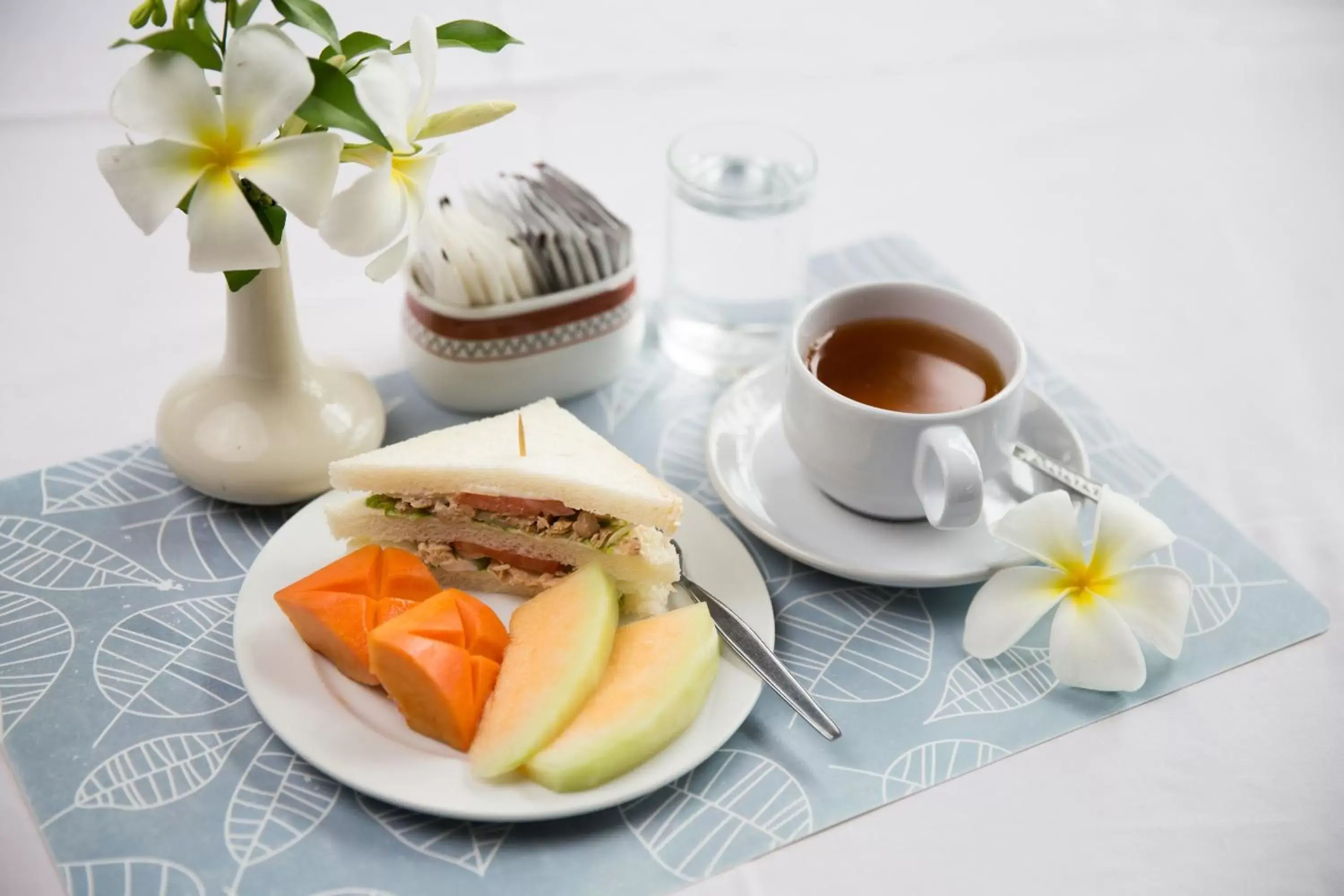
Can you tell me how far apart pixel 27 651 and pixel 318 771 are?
415 millimetres

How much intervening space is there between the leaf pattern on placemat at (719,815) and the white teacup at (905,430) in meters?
0.38

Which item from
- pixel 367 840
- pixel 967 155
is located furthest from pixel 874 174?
pixel 367 840

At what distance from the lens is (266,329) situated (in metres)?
1.58

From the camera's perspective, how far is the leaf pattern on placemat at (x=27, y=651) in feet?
4.48

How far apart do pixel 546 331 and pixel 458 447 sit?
30 centimetres

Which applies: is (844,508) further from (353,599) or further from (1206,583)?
(353,599)

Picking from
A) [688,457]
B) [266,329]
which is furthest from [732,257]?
[266,329]

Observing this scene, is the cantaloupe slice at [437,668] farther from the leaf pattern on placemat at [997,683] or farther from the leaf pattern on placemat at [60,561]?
→ the leaf pattern on placemat at [997,683]

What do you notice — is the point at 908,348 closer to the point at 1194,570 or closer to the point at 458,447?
the point at 1194,570

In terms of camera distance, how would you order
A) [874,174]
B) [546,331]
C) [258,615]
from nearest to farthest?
[258,615] < [546,331] < [874,174]

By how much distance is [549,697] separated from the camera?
1.28 metres

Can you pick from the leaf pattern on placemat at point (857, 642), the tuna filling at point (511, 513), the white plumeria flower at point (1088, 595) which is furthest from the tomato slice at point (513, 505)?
the white plumeria flower at point (1088, 595)

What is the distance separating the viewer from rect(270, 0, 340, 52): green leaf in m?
1.24

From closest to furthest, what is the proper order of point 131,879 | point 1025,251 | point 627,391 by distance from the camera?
point 131,879, point 627,391, point 1025,251
